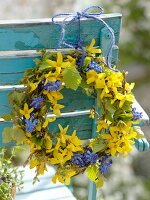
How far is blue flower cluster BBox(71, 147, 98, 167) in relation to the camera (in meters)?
1.55

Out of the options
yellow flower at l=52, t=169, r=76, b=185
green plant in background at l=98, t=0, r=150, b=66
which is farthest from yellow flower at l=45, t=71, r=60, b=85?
green plant in background at l=98, t=0, r=150, b=66

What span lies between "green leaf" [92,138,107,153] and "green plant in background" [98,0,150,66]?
248 cm

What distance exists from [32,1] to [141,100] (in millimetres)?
1527

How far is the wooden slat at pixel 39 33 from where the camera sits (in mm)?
1436

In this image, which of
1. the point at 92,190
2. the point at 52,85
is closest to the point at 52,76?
the point at 52,85

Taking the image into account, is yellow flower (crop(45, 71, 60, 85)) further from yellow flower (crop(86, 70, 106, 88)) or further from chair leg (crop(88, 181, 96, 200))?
chair leg (crop(88, 181, 96, 200))

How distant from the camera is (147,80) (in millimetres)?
4188

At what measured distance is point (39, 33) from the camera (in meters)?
1.46

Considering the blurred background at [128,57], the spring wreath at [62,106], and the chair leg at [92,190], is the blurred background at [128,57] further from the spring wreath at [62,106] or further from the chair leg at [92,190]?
the spring wreath at [62,106]

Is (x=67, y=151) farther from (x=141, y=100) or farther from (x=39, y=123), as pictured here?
(x=141, y=100)

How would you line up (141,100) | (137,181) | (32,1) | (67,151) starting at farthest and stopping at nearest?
(32,1) < (141,100) < (137,181) < (67,151)

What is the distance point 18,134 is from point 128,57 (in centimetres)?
271

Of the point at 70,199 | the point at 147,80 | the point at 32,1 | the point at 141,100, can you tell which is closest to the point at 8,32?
the point at 70,199

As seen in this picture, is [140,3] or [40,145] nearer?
[40,145]
